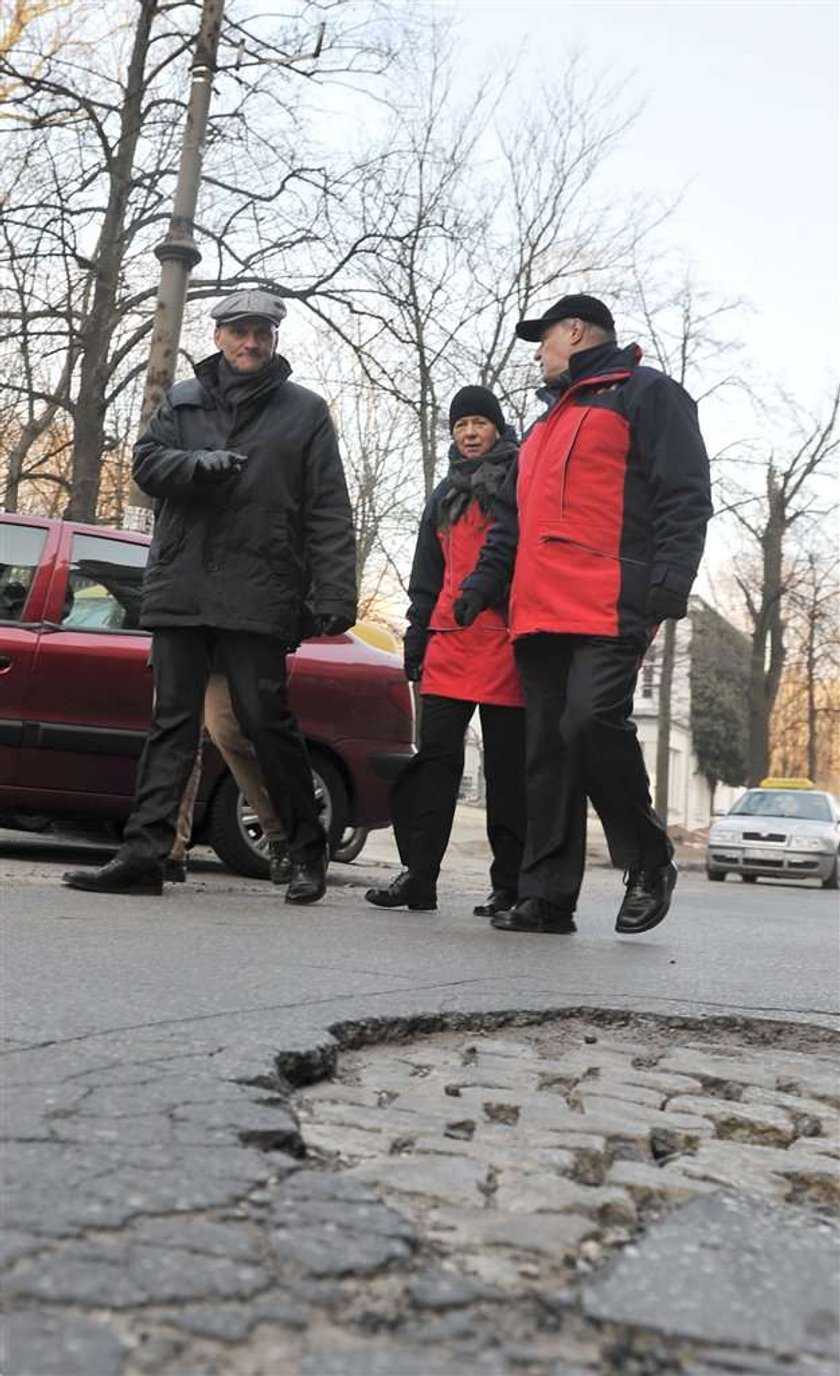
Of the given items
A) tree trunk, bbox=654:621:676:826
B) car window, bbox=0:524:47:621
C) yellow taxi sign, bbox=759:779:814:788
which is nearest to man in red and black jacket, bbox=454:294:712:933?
car window, bbox=0:524:47:621

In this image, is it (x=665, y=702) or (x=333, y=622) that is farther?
(x=665, y=702)

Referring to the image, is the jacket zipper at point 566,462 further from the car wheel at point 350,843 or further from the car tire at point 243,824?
the car wheel at point 350,843

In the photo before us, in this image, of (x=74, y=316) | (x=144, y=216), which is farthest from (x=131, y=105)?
(x=74, y=316)

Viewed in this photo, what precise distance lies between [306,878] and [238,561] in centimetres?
119

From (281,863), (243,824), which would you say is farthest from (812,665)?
(281,863)

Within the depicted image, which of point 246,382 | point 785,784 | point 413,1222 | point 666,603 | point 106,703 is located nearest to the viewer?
point 413,1222

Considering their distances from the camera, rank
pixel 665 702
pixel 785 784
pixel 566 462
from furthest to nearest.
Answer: pixel 665 702 < pixel 785 784 < pixel 566 462

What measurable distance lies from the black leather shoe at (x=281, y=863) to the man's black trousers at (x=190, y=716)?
0.38 m

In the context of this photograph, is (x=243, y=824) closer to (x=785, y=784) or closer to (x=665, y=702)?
(x=785, y=784)

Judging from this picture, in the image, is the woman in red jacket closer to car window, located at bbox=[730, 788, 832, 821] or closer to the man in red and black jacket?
the man in red and black jacket

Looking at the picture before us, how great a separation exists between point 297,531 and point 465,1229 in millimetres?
3801

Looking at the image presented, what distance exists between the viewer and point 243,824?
283 inches

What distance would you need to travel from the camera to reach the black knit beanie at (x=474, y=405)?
591cm

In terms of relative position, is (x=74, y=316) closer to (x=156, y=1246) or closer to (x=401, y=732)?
(x=401, y=732)
